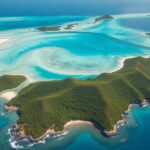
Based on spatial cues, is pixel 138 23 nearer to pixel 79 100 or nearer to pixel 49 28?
pixel 49 28

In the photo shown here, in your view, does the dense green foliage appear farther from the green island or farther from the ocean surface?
the green island

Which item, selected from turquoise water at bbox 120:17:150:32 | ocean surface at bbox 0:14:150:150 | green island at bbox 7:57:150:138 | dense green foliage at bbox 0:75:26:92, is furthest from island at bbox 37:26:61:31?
green island at bbox 7:57:150:138

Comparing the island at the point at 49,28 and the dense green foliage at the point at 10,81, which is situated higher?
the island at the point at 49,28

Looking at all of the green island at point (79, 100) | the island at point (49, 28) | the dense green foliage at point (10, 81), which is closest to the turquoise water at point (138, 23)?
the island at point (49, 28)

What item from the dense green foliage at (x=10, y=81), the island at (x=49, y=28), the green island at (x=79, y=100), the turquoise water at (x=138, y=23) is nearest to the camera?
the green island at (x=79, y=100)

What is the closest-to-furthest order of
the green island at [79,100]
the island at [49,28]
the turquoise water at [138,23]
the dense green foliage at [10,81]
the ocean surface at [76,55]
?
the ocean surface at [76,55], the green island at [79,100], the dense green foliage at [10,81], the island at [49,28], the turquoise water at [138,23]

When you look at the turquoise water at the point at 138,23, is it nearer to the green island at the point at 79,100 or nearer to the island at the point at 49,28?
the island at the point at 49,28

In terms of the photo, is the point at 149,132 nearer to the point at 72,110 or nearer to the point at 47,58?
the point at 72,110
